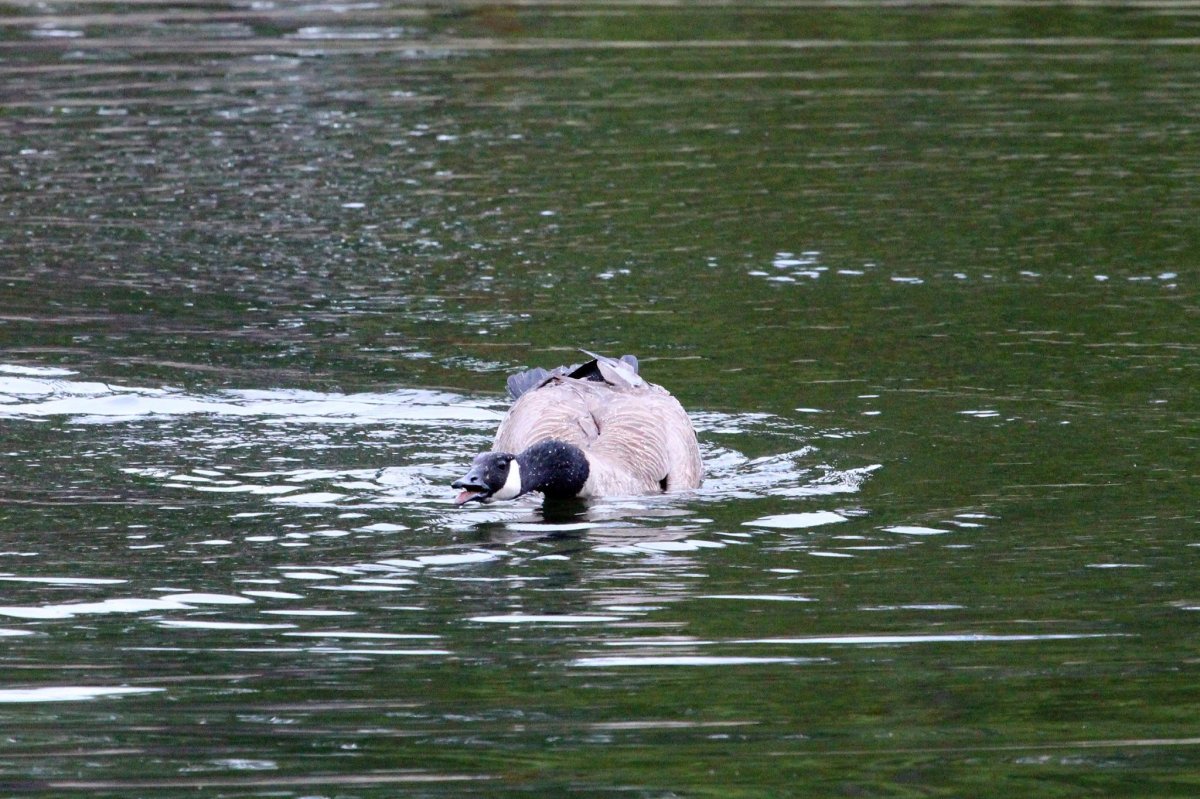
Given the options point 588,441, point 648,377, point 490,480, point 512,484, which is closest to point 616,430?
point 588,441

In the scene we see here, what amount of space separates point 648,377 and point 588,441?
2675 mm

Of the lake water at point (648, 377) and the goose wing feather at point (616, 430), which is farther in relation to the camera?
the goose wing feather at point (616, 430)

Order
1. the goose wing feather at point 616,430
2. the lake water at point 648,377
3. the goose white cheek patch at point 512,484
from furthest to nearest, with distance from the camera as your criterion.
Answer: the goose wing feather at point 616,430
the goose white cheek patch at point 512,484
the lake water at point 648,377

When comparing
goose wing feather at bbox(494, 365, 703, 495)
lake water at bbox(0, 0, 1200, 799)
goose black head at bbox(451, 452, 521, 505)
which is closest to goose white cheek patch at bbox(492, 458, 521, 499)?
goose black head at bbox(451, 452, 521, 505)

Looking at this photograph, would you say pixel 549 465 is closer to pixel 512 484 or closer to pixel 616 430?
pixel 512 484

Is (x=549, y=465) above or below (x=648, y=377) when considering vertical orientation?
above

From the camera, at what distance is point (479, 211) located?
2012 centimetres

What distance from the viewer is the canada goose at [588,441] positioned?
37.0ft

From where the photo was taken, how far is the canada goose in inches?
444

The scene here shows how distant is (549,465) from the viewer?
1128cm

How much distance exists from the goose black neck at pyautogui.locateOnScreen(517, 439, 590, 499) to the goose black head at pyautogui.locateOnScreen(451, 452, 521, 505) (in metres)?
0.05

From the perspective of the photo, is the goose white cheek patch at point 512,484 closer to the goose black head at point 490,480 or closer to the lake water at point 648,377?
the goose black head at point 490,480

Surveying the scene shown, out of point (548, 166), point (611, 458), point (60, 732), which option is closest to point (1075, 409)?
point (611, 458)

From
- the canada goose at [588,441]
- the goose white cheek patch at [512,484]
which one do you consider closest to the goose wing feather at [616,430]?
the canada goose at [588,441]
